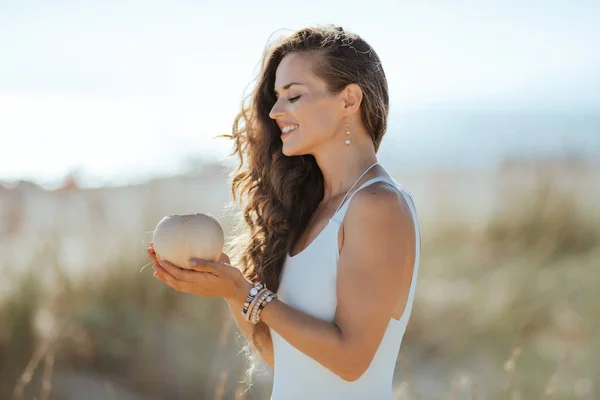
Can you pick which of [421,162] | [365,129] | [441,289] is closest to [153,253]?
[365,129]

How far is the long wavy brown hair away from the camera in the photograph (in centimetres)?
242

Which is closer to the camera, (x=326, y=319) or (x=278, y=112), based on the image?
(x=326, y=319)

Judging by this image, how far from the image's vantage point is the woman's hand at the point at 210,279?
84.3 inches

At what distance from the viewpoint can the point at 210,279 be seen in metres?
2.14

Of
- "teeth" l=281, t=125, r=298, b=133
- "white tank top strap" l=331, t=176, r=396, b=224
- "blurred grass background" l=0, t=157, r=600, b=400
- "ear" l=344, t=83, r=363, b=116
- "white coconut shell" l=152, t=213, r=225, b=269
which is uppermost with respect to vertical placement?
"ear" l=344, t=83, r=363, b=116

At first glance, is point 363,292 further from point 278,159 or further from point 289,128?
point 278,159

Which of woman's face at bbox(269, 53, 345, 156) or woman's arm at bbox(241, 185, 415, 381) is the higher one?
woman's face at bbox(269, 53, 345, 156)

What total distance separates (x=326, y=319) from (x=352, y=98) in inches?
27.1

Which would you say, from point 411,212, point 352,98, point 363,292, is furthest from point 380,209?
point 352,98

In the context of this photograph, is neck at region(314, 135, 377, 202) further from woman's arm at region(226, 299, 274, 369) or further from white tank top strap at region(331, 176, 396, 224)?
woman's arm at region(226, 299, 274, 369)

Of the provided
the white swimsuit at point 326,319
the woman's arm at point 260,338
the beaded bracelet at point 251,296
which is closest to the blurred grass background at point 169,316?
the woman's arm at point 260,338

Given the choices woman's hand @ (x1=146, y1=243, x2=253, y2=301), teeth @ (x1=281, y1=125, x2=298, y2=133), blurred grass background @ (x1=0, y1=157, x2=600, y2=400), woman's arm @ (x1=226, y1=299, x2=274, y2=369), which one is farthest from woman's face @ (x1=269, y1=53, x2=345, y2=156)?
blurred grass background @ (x1=0, y1=157, x2=600, y2=400)

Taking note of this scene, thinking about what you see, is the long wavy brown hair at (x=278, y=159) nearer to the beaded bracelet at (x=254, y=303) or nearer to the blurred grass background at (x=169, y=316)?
the beaded bracelet at (x=254, y=303)

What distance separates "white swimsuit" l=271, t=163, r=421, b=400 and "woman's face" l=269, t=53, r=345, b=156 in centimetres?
19
